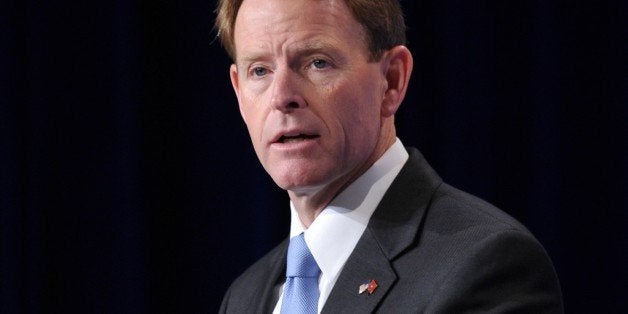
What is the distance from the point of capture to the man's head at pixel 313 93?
64.9 inches

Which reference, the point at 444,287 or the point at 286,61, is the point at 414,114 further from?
the point at 444,287

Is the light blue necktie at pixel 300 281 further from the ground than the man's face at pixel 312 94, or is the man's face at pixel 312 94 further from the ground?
the man's face at pixel 312 94

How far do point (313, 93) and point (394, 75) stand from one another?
0.20 m

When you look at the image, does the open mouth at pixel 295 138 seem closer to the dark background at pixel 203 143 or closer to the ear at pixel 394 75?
the ear at pixel 394 75

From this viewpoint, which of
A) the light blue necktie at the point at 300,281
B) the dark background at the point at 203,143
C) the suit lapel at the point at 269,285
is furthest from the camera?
the dark background at the point at 203,143

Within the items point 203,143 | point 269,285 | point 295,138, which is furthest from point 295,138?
point 203,143

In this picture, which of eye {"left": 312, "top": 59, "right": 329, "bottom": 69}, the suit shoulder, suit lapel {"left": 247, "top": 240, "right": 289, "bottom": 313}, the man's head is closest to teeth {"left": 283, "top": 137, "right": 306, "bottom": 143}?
the man's head

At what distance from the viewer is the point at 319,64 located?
5.48ft

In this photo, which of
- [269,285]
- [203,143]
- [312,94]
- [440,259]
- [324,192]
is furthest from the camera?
[203,143]

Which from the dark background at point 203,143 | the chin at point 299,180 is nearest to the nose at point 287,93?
the chin at point 299,180

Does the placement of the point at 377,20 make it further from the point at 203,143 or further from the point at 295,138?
the point at 203,143

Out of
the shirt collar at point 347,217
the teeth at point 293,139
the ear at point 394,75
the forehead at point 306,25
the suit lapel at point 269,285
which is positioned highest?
the forehead at point 306,25

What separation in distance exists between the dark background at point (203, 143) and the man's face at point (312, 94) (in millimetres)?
1187

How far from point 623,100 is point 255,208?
1.08m
